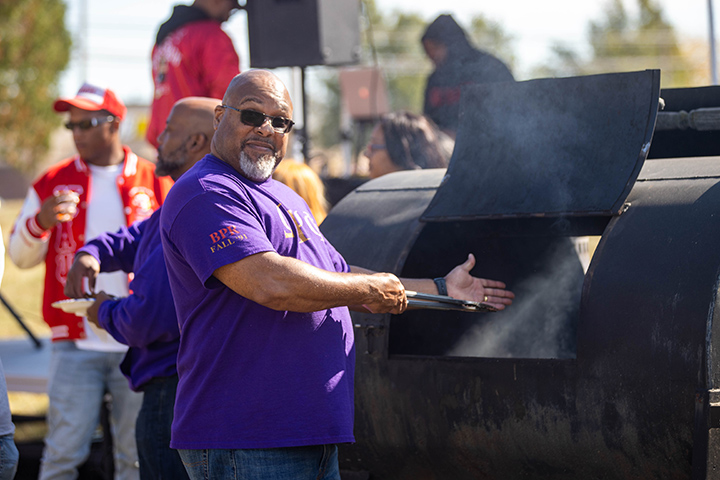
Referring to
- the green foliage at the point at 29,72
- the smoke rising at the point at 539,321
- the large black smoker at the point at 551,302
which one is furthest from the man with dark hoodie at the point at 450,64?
the green foliage at the point at 29,72

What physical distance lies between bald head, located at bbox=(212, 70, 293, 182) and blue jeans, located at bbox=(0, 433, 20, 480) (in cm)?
106

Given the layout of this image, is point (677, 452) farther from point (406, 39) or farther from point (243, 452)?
point (406, 39)

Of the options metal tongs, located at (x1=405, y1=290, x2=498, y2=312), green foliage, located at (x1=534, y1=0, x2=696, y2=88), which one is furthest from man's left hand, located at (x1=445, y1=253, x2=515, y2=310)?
green foliage, located at (x1=534, y1=0, x2=696, y2=88)

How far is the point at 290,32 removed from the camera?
5.84 meters

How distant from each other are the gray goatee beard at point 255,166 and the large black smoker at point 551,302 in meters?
0.74

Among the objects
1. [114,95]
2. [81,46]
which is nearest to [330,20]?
[114,95]

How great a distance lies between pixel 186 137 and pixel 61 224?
3.88 ft

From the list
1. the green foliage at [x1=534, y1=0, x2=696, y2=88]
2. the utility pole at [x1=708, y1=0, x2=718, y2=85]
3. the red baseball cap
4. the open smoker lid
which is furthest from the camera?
the green foliage at [x1=534, y1=0, x2=696, y2=88]

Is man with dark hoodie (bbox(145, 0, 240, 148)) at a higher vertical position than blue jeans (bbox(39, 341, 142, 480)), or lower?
higher

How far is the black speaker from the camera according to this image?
19.1ft

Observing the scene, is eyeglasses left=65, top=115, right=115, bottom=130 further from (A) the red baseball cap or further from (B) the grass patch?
(B) the grass patch

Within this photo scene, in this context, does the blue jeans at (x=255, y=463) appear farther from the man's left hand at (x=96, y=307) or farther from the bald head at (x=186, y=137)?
the bald head at (x=186, y=137)

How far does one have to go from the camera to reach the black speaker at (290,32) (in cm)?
581

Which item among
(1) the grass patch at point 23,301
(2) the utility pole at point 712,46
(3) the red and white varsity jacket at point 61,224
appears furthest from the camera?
(1) the grass patch at point 23,301
